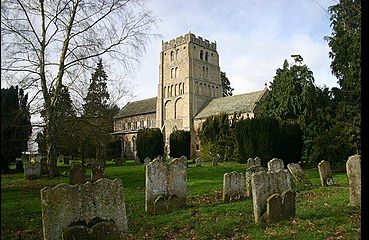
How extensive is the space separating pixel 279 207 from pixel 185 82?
4330cm

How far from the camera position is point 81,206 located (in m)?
5.76

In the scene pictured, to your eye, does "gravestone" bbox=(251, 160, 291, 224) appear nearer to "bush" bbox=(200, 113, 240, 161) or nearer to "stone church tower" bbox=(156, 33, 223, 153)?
"bush" bbox=(200, 113, 240, 161)

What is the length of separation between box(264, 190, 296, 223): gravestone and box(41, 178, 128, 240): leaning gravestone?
2783mm

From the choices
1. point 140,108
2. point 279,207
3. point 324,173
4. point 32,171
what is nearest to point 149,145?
point 32,171

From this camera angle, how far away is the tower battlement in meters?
50.9

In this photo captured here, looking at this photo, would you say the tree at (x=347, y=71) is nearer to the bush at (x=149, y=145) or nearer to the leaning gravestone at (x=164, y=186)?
the leaning gravestone at (x=164, y=186)

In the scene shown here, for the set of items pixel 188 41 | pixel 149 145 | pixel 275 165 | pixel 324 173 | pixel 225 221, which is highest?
pixel 188 41

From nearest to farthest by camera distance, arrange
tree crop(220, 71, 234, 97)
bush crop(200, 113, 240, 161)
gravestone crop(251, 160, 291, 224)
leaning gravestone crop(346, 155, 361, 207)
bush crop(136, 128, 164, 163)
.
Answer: gravestone crop(251, 160, 291, 224)
leaning gravestone crop(346, 155, 361, 207)
bush crop(200, 113, 240, 161)
bush crop(136, 128, 164, 163)
tree crop(220, 71, 234, 97)

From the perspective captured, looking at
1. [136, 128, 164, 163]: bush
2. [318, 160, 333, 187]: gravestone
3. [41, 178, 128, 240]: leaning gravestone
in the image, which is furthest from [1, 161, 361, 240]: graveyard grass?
[136, 128, 164, 163]: bush

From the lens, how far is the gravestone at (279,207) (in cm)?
672

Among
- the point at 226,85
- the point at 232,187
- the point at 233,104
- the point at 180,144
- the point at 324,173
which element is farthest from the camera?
the point at 226,85

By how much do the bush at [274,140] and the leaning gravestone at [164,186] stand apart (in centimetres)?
1755

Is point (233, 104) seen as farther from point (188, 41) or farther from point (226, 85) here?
point (226, 85)

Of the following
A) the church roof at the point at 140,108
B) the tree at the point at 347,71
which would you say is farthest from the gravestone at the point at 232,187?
the church roof at the point at 140,108
